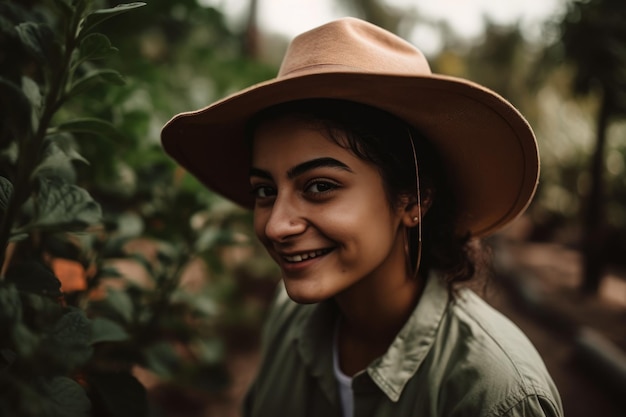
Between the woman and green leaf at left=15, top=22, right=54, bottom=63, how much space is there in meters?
0.44

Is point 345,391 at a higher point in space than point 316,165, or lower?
lower

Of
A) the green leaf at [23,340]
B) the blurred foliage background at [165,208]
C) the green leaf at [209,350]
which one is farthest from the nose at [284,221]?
the green leaf at [209,350]

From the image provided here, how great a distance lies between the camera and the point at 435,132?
146 centimetres

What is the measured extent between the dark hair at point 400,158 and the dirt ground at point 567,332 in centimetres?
42

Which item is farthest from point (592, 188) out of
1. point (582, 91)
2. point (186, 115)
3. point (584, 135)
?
point (186, 115)

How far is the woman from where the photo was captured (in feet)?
4.21

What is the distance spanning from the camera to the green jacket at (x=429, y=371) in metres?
1.27

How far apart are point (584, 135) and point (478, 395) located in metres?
10.8

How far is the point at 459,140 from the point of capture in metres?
1.45

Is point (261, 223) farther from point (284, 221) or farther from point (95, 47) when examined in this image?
point (95, 47)

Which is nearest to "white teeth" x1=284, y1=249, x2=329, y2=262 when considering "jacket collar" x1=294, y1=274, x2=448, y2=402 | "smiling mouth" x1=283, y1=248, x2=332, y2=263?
"smiling mouth" x1=283, y1=248, x2=332, y2=263

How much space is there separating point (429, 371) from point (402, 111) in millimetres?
768

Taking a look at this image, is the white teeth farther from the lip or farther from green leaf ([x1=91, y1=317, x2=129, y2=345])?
green leaf ([x1=91, y1=317, x2=129, y2=345])

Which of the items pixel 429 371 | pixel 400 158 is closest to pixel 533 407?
pixel 429 371
